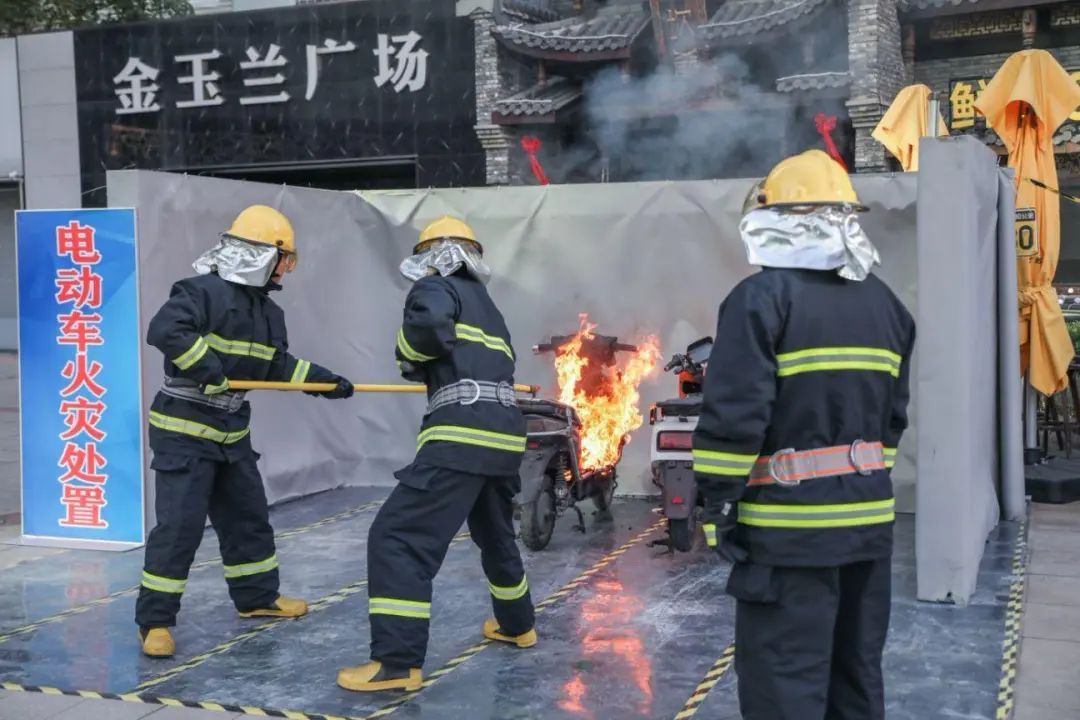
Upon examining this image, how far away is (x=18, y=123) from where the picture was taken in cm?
2142

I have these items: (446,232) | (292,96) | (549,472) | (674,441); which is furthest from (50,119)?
(446,232)

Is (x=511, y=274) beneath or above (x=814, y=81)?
beneath

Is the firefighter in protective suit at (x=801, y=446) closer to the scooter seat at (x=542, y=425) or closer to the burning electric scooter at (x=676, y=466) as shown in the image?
the burning electric scooter at (x=676, y=466)

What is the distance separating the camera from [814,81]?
50.0 ft

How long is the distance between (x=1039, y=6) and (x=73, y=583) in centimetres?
1287

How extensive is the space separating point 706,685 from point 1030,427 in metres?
5.34

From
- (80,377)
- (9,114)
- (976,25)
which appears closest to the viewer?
(80,377)

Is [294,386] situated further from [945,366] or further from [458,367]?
[945,366]

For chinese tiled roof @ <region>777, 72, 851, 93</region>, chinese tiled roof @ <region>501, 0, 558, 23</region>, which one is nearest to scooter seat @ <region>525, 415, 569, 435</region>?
chinese tiled roof @ <region>777, 72, 851, 93</region>

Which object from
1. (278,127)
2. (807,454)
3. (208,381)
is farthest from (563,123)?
(807,454)

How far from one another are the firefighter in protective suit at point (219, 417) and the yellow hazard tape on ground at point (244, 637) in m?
0.12

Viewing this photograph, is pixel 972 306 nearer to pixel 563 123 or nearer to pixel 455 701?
pixel 455 701

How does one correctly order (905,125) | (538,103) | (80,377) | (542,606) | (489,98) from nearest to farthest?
(542,606)
(80,377)
(905,125)
(538,103)
(489,98)

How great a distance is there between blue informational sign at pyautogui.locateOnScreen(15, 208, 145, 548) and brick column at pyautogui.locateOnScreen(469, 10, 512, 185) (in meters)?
9.85
